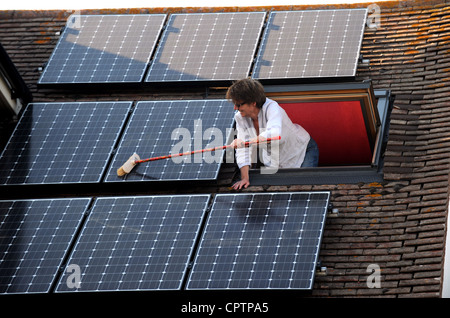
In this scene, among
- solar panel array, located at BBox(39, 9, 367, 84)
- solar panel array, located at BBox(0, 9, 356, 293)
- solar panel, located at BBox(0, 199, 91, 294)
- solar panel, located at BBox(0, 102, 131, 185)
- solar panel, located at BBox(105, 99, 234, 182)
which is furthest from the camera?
solar panel array, located at BBox(39, 9, 367, 84)

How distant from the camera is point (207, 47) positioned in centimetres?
2369

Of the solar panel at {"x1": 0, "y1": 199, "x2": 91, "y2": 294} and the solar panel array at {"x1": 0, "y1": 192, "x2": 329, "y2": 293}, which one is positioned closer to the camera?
the solar panel array at {"x1": 0, "y1": 192, "x2": 329, "y2": 293}

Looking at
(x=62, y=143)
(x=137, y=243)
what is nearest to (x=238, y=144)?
(x=137, y=243)

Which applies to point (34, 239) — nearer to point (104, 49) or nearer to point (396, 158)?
point (104, 49)

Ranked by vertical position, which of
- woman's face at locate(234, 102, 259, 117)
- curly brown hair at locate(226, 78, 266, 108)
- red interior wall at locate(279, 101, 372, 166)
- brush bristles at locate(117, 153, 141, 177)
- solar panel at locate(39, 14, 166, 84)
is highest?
solar panel at locate(39, 14, 166, 84)

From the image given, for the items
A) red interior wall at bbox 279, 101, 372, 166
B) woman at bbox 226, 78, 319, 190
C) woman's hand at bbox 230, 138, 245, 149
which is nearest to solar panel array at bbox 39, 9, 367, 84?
red interior wall at bbox 279, 101, 372, 166

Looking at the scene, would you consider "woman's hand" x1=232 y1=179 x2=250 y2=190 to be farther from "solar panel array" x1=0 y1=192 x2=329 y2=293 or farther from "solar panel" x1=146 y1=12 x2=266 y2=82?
"solar panel" x1=146 y1=12 x2=266 y2=82

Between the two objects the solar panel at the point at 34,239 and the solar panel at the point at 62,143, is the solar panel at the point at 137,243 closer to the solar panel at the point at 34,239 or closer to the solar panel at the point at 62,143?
the solar panel at the point at 34,239

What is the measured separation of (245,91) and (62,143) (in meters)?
3.42

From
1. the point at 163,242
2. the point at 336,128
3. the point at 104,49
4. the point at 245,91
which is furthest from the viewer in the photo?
the point at 104,49

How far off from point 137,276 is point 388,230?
368 cm

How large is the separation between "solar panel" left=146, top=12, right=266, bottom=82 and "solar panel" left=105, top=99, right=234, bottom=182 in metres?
0.84

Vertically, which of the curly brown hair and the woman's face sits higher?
the curly brown hair

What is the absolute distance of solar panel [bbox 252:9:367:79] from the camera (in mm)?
22656
